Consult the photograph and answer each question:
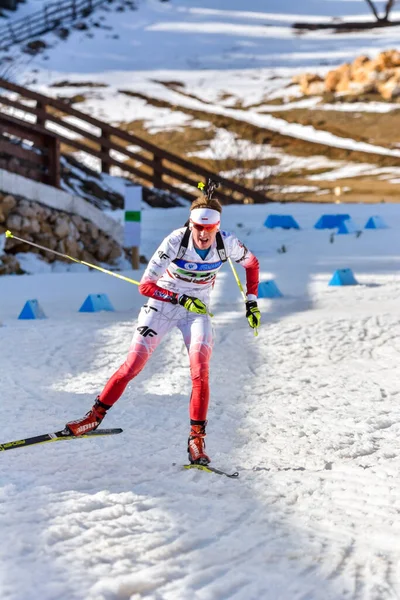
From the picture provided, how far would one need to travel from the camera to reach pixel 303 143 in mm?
28391

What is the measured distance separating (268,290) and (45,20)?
114 feet

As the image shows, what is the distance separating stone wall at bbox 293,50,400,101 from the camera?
3291 centimetres

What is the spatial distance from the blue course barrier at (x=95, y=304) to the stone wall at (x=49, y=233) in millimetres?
2772

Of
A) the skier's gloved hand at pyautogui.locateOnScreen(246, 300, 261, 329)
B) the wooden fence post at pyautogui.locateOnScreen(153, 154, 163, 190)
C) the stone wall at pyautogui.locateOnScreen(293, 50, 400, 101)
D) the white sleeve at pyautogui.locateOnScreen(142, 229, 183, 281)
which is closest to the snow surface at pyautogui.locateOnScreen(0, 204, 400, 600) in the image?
the skier's gloved hand at pyautogui.locateOnScreen(246, 300, 261, 329)

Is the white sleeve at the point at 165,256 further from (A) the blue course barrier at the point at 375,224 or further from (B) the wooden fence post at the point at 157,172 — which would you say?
(B) the wooden fence post at the point at 157,172

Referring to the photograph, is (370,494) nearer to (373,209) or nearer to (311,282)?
(311,282)

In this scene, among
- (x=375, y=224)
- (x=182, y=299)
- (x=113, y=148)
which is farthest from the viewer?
(x=113, y=148)

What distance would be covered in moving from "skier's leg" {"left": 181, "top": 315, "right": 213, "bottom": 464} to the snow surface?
157mm

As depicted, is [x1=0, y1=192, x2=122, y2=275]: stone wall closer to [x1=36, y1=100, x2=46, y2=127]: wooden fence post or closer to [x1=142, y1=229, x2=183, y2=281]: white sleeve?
[x1=36, y1=100, x2=46, y2=127]: wooden fence post

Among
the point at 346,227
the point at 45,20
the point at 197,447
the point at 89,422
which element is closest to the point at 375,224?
the point at 346,227

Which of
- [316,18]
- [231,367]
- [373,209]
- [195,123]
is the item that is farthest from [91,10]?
[231,367]

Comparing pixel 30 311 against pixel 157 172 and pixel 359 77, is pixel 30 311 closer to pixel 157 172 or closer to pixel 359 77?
pixel 157 172

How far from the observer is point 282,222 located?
15641 millimetres

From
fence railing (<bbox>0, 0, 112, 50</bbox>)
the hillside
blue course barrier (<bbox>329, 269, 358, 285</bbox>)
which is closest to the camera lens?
blue course barrier (<bbox>329, 269, 358, 285</bbox>)
